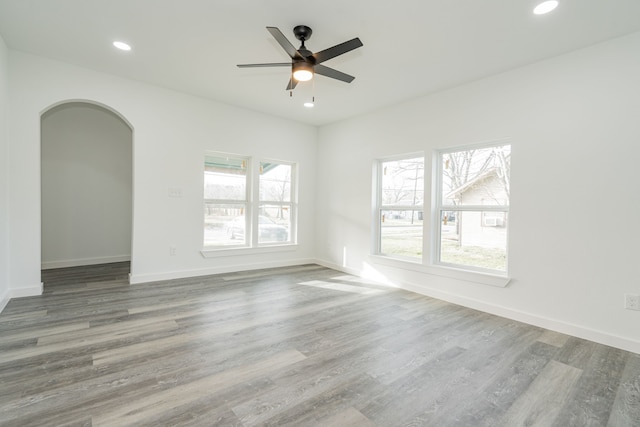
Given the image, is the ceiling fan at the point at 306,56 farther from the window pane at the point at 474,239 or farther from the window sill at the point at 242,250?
the window sill at the point at 242,250

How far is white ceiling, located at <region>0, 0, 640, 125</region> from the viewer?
8.04 feet

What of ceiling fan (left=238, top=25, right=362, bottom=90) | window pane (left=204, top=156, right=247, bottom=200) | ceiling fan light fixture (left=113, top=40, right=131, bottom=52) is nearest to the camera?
ceiling fan (left=238, top=25, right=362, bottom=90)

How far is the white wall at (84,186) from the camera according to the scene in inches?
203

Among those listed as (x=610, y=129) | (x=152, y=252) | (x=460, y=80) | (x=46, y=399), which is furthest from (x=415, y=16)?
(x=152, y=252)

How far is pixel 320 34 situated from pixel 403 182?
2.61 meters

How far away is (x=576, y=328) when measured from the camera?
2.88 metres

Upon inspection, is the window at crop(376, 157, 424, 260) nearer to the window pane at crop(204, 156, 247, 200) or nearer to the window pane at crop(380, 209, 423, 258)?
the window pane at crop(380, 209, 423, 258)

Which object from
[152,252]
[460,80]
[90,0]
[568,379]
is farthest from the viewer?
[152,252]

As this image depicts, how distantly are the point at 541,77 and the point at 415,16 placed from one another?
1.67 meters

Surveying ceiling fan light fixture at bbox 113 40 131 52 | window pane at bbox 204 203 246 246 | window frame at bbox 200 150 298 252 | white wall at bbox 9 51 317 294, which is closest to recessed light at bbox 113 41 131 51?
ceiling fan light fixture at bbox 113 40 131 52

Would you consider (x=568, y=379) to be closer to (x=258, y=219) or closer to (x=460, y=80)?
(x=460, y=80)

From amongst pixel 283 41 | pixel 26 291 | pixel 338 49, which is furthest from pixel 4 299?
pixel 338 49

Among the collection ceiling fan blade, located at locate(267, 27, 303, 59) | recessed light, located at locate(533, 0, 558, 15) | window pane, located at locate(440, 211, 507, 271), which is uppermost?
recessed light, located at locate(533, 0, 558, 15)

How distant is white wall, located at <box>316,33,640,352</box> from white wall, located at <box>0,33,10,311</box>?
5.07 metres
